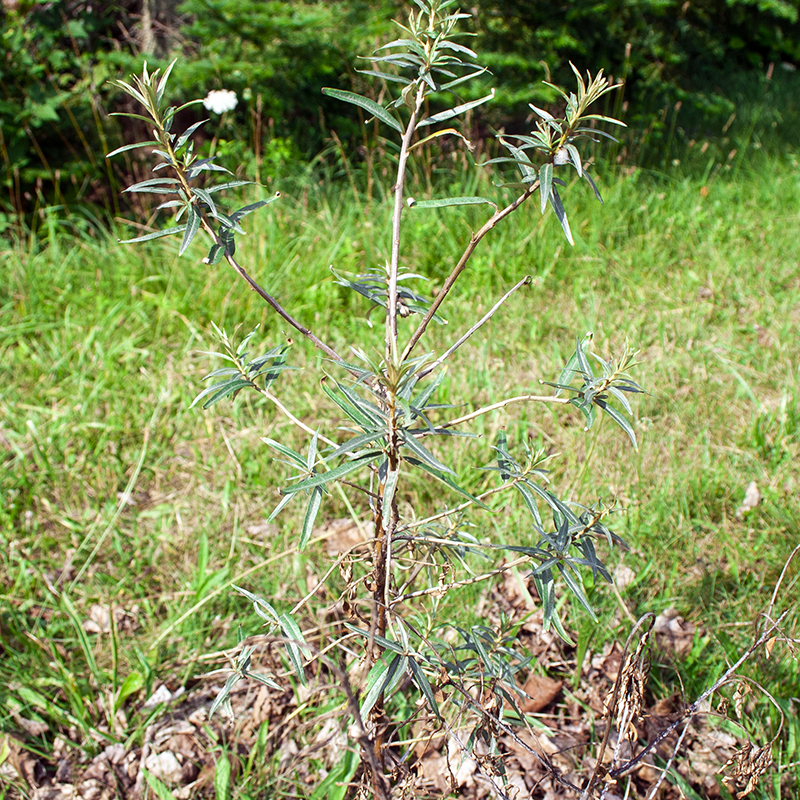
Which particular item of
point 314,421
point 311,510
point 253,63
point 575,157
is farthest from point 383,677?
point 253,63

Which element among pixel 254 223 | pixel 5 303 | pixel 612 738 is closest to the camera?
pixel 612 738

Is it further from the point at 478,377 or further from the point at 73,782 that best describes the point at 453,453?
the point at 73,782

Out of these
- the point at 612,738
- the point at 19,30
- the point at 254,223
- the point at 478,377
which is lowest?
the point at 612,738

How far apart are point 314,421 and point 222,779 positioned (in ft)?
4.20

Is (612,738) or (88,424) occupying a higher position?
(88,424)

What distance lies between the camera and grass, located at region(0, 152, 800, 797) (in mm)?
1924

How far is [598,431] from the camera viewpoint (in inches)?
93.8

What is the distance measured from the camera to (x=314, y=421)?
8.43 feet

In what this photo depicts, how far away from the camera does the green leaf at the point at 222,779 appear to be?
1571mm

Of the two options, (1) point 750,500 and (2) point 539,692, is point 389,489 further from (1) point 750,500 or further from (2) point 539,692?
(1) point 750,500

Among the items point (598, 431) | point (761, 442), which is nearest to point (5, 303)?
point (598, 431)

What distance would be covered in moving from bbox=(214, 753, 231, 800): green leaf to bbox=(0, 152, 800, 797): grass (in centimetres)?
31

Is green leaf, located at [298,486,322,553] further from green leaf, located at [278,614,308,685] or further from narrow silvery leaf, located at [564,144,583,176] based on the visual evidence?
narrow silvery leaf, located at [564,144,583,176]

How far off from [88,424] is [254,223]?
1.37 metres
